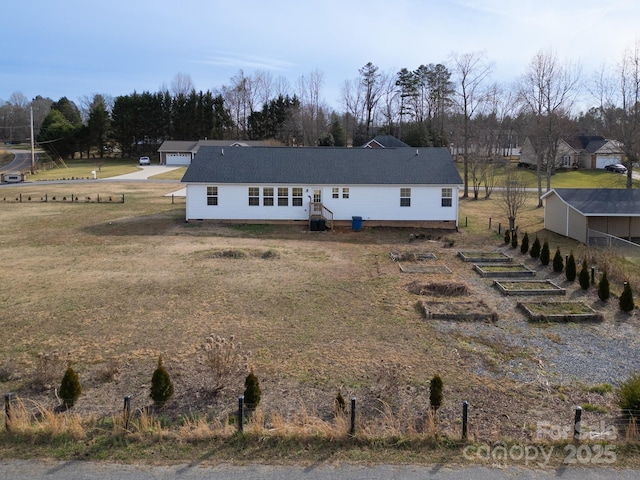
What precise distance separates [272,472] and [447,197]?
2519 cm

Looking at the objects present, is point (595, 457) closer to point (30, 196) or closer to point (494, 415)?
point (494, 415)

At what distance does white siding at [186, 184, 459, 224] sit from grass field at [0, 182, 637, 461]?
5.14m

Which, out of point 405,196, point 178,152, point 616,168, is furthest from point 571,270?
point 178,152

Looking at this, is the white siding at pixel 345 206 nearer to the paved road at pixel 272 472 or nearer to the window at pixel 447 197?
the window at pixel 447 197

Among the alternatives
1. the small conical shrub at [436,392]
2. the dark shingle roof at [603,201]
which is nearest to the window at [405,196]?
the dark shingle roof at [603,201]

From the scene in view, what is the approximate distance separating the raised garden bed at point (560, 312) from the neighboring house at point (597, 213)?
1213 centimetres

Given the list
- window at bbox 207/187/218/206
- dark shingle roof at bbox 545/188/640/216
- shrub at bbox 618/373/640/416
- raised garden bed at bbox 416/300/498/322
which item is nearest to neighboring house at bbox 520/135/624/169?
dark shingle roof at bbox 545/188/640/216

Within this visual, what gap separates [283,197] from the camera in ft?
99.7

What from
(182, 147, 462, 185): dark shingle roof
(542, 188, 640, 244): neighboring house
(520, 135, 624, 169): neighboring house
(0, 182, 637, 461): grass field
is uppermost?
(520, 135, 624, 169): neighboring house

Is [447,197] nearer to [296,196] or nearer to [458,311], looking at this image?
[296,196]

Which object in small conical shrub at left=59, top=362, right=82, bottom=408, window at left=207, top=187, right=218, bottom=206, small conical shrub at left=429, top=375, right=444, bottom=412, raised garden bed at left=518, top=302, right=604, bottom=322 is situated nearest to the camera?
small conical shrub at left=429, top=375, right=444, bottom=412

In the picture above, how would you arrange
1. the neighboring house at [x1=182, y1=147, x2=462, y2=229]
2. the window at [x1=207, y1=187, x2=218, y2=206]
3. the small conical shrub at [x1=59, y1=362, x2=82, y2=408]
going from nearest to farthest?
1. the small conical shrub at [x1=59, y1=362, x2=82, y2=408]
2. the neighboring house at [x1=182, y1=147, x2=462, y2=229]
3. the window at [x1=207, y1=187, x2=218, y2=206]

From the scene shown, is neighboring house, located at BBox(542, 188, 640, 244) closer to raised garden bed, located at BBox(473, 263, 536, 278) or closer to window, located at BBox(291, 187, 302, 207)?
raised garden bed, located at BBox(473, 263, 536, 278)

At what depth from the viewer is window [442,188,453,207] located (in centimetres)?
3036
